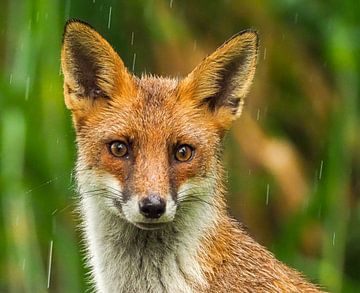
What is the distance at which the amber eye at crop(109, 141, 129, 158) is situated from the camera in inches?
285

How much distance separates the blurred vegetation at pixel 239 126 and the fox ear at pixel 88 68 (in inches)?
66.5

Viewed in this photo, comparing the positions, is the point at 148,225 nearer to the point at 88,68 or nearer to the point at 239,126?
the point at 88,68

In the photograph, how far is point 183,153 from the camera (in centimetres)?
732

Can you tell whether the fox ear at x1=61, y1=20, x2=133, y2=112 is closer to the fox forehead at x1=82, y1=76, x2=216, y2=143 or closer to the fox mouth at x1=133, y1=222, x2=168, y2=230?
the fox forehead at x1=82, y1=76, x2=216, y2=143

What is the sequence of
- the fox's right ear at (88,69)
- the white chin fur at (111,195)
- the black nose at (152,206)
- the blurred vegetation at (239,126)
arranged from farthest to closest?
the blurred vegetation at (239,126)
the fox's right ear at (88,69)
the white chin fur at (111,195)
the black nose at (152,206)

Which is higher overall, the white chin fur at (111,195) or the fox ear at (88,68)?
the fox ear at (88,68)

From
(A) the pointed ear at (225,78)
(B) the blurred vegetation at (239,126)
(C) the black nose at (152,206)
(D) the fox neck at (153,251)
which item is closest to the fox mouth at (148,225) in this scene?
→ (C) the black nose at (152,206)

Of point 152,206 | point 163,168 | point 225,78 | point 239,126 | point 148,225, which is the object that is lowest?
point 148,225

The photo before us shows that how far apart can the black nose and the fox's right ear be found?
3.23 ft

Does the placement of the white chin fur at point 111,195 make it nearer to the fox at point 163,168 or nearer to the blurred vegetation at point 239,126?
the fox at point 163,168

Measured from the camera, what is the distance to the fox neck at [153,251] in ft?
24.1

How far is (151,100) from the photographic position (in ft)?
24.6

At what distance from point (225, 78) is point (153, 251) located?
126cm

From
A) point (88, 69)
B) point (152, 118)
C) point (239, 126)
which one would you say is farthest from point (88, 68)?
point (239, 126)
